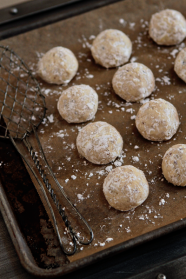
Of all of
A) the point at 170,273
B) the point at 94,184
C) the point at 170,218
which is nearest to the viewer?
the point at 170,273

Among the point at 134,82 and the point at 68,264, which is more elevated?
the point at 134,82

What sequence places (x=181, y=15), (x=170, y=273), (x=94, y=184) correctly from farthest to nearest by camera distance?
(x=181, y=15) < (x=94, y=184) < (x=170, y=273)

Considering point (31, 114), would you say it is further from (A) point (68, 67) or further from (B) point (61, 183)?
(B) point (61, 183)

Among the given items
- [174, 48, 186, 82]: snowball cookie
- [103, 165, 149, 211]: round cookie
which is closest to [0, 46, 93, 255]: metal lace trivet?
[103, 165, 149, 211]: round cookie

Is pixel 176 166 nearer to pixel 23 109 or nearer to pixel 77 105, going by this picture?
pixel 77 105

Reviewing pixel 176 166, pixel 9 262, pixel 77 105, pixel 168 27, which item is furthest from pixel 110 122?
pixel 9 262

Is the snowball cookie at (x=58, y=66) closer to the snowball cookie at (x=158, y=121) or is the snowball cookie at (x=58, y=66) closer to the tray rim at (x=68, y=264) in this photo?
the snowball cookie at (x=158, y=121)

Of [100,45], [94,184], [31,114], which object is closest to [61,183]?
[94,184]
